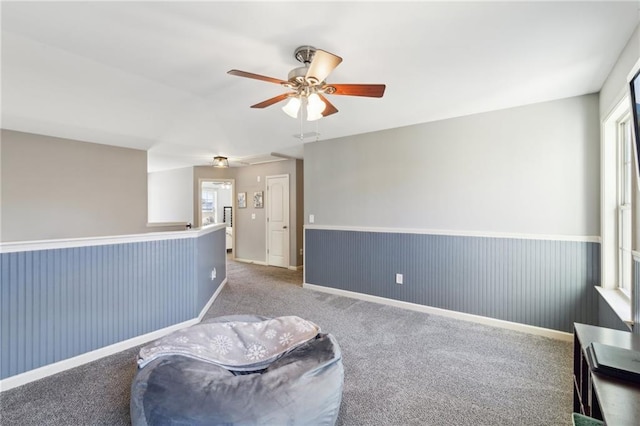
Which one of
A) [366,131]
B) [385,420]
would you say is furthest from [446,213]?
[385,420]

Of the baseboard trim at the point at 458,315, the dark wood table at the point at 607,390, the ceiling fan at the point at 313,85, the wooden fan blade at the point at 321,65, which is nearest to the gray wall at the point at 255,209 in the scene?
the baseboard trim at the point at 458,315

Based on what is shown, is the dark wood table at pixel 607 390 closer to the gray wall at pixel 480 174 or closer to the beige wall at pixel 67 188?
the gray wall at pixel 480 174

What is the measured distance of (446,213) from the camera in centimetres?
350

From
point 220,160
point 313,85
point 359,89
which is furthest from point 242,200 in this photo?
point 359,89

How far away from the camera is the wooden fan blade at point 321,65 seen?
159cm

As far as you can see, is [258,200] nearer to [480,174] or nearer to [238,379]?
[480,174]

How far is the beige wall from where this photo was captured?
3.88m

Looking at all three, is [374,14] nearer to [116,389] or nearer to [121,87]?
[121,87]

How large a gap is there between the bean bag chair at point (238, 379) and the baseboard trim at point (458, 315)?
2032mm

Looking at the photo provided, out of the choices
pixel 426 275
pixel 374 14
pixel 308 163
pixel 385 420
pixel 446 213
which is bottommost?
pixel 385 420

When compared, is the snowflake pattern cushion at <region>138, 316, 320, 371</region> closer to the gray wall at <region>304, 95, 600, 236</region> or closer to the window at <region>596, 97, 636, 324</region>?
the gray wall at <region>304, 95, 600, 236</region>

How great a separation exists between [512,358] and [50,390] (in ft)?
11.9

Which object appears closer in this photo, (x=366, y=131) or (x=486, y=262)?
(x=486, y=262)

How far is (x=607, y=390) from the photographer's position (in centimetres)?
98
